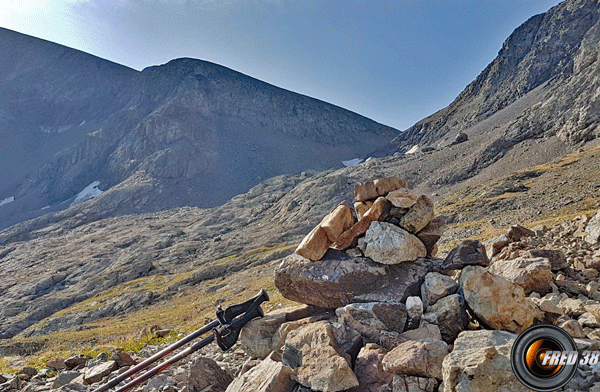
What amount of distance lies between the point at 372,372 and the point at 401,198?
5.07 meters

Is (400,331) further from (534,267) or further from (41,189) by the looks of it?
(41,189)

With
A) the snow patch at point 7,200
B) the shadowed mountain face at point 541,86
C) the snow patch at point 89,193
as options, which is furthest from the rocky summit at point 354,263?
the snow patch at point 89,193

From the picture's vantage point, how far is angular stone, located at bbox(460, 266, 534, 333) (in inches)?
278

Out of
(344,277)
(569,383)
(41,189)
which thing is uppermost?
(41,189)

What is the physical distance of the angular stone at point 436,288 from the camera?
825cm

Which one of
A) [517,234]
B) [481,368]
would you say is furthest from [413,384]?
[517,234]

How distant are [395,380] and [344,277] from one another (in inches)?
134

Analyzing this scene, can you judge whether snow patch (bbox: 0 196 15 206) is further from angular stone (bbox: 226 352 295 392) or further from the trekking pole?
angular stone (bbox: 226 352 295 392)

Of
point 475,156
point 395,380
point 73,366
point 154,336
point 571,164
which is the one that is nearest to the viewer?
point 395,380

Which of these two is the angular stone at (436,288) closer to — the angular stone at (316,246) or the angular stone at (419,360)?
the angular stone at (419,360)

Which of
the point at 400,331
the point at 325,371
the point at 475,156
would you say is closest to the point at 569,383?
the point at 400,331

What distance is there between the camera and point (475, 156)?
94.4 meters

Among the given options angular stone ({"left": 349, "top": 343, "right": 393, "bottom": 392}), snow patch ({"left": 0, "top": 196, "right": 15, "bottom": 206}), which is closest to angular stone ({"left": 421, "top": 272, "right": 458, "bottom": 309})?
angular stone ({"left": 349, "top": 343, "right": 393, "bottom": 392})

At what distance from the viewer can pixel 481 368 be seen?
5.13m
